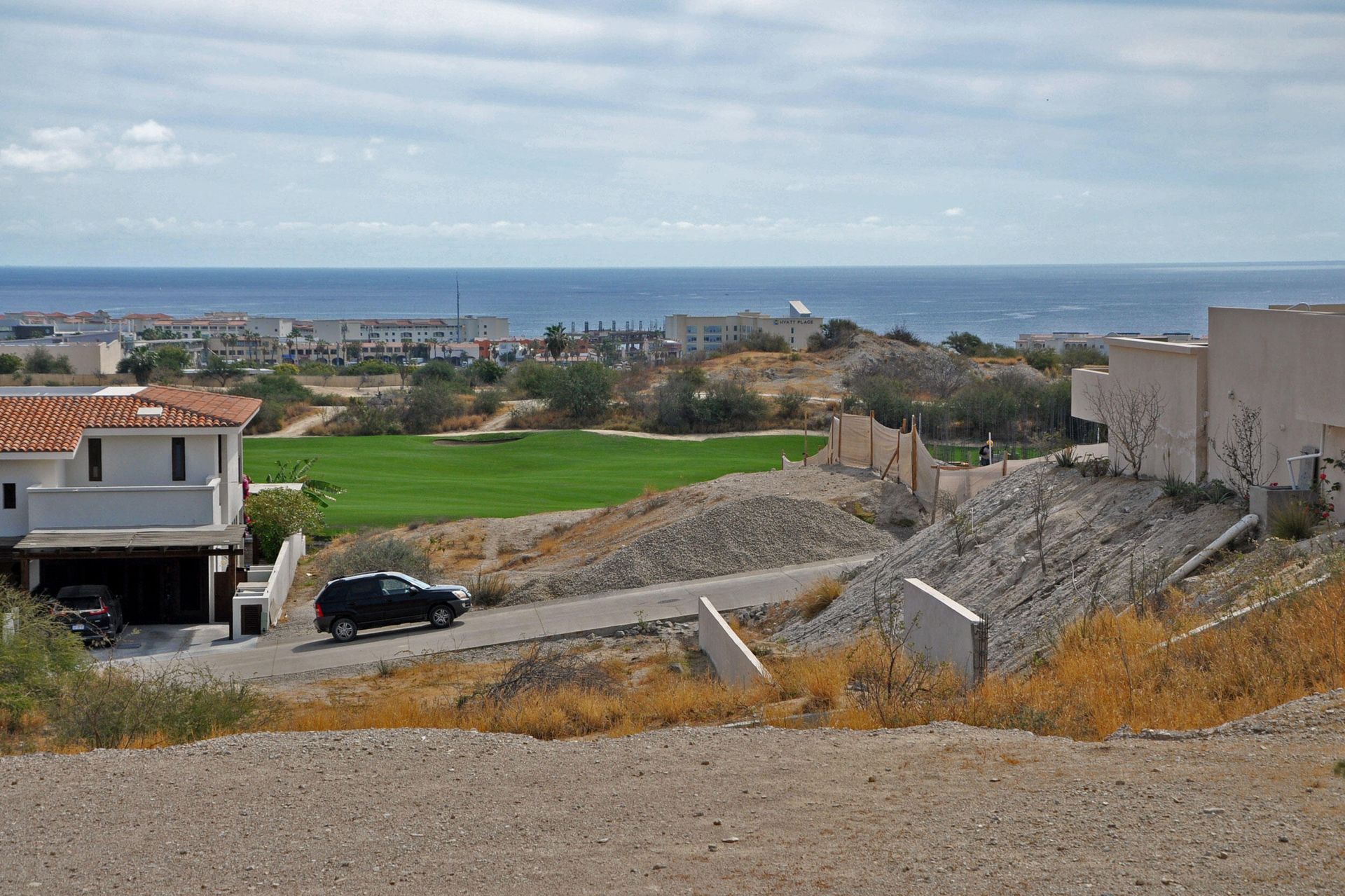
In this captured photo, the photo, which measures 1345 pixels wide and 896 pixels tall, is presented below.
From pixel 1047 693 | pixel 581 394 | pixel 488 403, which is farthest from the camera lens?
pixel 488 403

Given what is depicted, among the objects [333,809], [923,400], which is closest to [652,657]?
[333,809]

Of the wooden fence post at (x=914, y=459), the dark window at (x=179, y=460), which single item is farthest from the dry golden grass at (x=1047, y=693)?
the wooden fence post at (x=914, y=459)

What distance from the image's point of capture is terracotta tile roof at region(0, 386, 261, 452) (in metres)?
26.6

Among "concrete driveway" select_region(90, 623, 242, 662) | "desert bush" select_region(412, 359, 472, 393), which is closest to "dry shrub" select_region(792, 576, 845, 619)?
"concrete driveway" select_region(90, 623, 242, 662)

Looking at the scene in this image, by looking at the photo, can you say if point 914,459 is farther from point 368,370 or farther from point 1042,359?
point 368,370

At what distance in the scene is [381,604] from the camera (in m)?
23.2

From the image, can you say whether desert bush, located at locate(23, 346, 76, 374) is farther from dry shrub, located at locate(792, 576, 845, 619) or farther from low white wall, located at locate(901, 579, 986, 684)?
low white wall, located at locate(901, 579, 986, 684)

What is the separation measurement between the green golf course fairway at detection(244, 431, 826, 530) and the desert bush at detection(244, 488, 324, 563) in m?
3.56

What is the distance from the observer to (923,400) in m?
63.3

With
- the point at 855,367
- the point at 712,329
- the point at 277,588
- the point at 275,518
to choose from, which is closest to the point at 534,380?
the point at 855,367

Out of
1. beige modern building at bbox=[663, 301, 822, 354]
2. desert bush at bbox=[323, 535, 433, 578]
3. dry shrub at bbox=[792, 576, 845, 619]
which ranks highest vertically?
beige modern building at bbox=[663, 301, 822, 354]

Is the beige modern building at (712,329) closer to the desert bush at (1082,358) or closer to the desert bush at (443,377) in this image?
the desert bush at (1082,358)

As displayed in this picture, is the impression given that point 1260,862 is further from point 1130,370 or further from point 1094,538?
point 1130,370

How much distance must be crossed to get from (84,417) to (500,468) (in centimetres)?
2298
